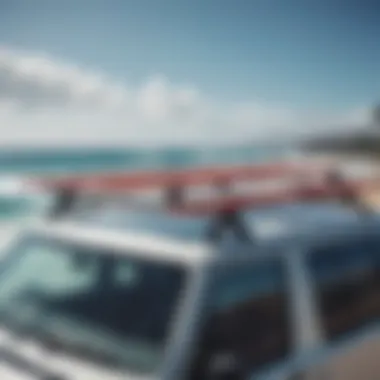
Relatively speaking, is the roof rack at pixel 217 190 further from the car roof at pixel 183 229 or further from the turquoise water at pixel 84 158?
the turquoise water at pixel 84 158

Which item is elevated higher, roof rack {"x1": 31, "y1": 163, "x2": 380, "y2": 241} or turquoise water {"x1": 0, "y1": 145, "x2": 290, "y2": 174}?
turquoise water {"x1": 0, "y1": 145, "x2": 290, "y2": 174}

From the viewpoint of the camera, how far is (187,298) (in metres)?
1.87

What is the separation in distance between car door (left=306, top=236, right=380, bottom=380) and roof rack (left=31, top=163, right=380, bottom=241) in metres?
0.21

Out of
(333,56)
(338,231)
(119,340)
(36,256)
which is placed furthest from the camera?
(333,56)

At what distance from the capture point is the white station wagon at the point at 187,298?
1875mm

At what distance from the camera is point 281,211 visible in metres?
2.55

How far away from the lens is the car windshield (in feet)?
6.28

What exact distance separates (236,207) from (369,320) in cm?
90

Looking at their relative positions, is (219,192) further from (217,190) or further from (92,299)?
(92,299)

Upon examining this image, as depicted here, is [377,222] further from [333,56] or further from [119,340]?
[333,56]

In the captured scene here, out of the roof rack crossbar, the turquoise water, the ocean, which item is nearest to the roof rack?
the roof rack crossbar

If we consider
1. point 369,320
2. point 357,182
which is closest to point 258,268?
point 369,320

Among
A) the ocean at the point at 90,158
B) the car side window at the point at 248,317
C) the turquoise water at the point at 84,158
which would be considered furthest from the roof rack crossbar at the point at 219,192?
the turquoise water at the point at 84,158

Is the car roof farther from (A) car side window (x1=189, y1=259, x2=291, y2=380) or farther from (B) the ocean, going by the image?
(B) the ocean
